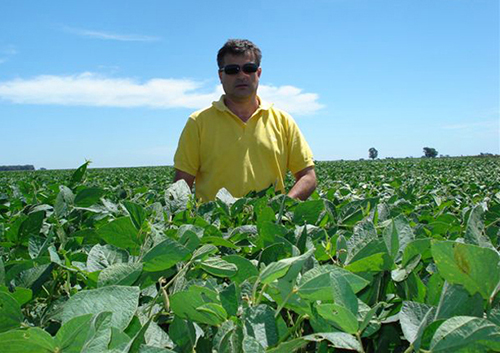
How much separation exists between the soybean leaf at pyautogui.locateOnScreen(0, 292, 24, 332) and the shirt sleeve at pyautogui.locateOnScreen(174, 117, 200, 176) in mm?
3263

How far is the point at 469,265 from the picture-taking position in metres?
0.65

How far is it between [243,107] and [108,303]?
3571mm

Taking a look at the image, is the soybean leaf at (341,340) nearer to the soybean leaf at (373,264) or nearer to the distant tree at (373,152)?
the soybean leaf at (373,264)

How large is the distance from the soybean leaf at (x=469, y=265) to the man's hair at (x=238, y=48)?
11.5 ft

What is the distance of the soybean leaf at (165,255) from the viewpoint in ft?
2.52

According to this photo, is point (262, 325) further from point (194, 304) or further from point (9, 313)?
point (9, 313)

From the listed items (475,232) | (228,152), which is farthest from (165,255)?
(228,152)

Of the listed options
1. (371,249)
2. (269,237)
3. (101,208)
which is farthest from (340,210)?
(101,208)

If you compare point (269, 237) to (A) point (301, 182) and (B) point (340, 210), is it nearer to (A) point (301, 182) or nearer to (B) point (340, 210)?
(B) point (340, 210)

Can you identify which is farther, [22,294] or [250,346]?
[22,294]

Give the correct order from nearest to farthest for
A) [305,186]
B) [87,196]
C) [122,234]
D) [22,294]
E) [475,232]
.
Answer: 1. [22,294]
2. [475,232]
3. [122,234]
4. [87,196]
5. [305,186]

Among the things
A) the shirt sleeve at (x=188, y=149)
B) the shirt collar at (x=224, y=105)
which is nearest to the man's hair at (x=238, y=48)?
the shirt collar at (x=224, y=105)

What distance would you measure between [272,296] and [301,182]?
3.35 m

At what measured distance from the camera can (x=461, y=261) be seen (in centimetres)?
65
